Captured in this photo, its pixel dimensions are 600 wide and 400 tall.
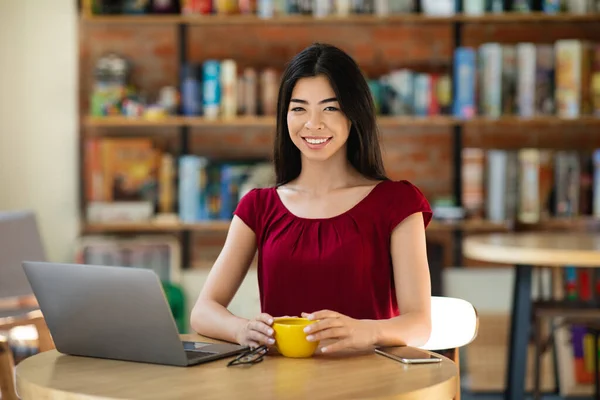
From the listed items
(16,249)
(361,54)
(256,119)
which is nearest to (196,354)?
(16,249)

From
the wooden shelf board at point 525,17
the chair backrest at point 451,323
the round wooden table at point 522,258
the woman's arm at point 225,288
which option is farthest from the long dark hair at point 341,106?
the wooden shelf board at point 525,17

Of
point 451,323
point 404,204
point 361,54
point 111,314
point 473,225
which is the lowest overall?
point 473,225

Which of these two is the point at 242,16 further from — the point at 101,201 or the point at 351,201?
the point at 351,201

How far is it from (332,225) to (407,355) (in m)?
0.45

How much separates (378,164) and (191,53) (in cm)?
289

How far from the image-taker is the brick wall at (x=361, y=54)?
4.73 m

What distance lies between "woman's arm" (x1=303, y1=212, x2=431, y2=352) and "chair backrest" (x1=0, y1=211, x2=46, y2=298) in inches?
74.3

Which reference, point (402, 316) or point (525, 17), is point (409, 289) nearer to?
point (402, 316)

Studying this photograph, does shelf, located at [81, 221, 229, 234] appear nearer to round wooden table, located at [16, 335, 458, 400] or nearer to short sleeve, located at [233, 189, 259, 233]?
short sleeve, located at [233, 189, 259, 233]

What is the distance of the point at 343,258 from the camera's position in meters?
1.92

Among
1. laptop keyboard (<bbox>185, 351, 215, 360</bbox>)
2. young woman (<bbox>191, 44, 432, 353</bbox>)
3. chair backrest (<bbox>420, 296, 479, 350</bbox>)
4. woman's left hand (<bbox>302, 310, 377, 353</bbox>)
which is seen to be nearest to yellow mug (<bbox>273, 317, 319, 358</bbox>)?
woman's left hand (<bbox>302, 310, 377, 353</bbox>)

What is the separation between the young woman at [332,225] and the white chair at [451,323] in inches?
3.8

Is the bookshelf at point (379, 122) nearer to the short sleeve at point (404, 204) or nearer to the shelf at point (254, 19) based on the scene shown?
the shelf at point (254, 19)

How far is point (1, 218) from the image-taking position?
3412 mm
